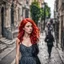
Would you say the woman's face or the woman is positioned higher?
the woman's face

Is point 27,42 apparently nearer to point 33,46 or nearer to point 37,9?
point 33,46

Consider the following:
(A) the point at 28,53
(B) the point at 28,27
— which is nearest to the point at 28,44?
(A) the point at 28,53

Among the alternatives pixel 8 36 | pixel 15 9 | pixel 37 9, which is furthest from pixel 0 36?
pixel 37 9

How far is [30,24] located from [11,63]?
1345 cm

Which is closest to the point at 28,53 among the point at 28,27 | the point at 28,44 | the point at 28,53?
the point at 28,53

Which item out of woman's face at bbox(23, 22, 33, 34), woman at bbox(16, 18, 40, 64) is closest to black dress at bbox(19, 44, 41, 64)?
woman at bbox(16, 18, 40, 64)

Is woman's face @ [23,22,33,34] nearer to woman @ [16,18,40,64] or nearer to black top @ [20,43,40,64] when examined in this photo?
woman @ [16,18,40,64]

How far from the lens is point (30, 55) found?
6559mm

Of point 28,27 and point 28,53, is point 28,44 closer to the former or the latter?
point 28,53

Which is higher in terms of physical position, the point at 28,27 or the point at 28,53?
the point at 28,27

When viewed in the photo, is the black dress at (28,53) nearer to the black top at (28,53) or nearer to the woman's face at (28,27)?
the black top at (28,53)

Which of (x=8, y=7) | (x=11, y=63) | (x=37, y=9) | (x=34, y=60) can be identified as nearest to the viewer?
(x=34, y=60)

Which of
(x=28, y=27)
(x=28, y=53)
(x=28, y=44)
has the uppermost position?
(x=28, y=27)

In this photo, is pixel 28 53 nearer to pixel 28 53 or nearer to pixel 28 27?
pixel 28 53
